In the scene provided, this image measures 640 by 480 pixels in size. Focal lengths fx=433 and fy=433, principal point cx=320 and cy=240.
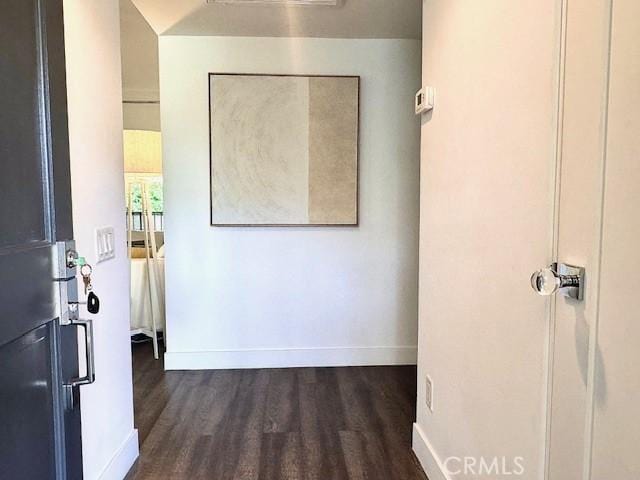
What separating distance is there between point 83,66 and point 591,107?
1.54m

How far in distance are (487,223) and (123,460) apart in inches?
69.4

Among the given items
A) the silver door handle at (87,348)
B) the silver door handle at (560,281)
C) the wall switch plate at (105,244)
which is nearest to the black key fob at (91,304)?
the silver door handle at (87,348)

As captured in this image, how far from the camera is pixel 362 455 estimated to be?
6.65 ft

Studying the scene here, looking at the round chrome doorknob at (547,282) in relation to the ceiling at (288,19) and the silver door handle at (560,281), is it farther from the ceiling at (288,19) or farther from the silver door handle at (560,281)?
the ceiling at (288,19)

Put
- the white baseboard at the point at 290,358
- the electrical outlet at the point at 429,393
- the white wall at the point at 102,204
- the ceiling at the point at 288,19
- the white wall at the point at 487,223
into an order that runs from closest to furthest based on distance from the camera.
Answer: the white wall at the point at 487,223
the white wall at the point at 102,204
the electrical outlet at the point at 429,393
the ceiling at the point at 288,19
the white baseboard at the point at 290,358

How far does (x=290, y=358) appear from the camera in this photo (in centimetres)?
311

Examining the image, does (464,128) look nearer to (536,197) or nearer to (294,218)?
(536,197)

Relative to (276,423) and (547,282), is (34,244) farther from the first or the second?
(276,423)

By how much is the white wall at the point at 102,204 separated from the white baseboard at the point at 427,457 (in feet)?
4.26

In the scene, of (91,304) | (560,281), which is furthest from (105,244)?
(560,281)

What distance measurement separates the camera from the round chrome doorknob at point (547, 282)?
0.86 meters

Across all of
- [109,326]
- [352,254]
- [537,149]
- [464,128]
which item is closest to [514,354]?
[537,149]

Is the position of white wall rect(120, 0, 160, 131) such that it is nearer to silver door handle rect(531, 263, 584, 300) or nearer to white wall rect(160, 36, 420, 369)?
white wall rect(160, 36, 420, 369)

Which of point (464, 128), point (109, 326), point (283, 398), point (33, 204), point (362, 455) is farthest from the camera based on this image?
point (283, 398)
